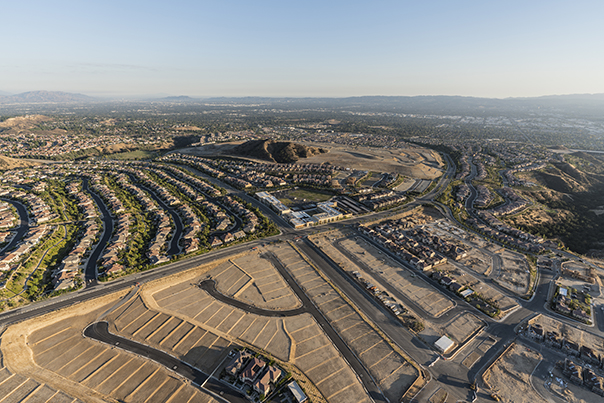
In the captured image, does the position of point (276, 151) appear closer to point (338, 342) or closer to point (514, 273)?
point (514, 273)

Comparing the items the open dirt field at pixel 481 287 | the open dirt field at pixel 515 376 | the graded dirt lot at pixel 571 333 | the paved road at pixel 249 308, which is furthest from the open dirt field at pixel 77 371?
the graded dirt lot at pixel 571 333

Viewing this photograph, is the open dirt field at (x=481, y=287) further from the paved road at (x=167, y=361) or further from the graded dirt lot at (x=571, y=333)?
the paved road at (x=167, y=361)

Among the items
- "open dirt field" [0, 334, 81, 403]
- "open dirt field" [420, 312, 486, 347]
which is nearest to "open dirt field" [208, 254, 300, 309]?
"open dirt field" [420, 312, 486, 347]

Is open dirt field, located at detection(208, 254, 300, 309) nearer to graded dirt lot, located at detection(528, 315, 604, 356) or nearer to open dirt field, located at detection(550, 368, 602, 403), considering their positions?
open dirt field, located at detection(550, 368, 602, 403)

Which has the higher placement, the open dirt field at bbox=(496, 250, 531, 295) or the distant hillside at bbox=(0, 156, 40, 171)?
the distant hillside at bbox=(0, 156, 40, 171)

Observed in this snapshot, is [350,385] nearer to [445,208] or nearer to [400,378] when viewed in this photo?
[400,378]
